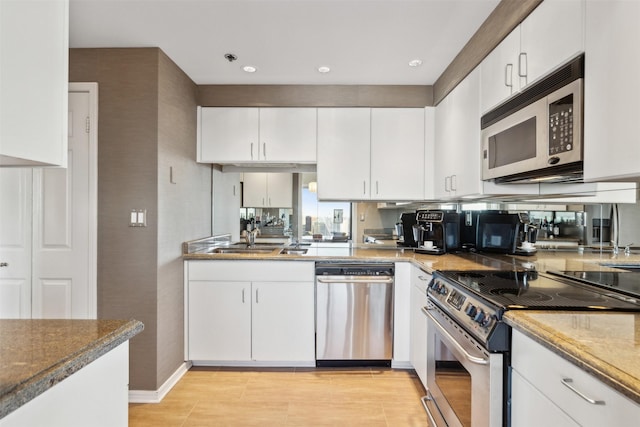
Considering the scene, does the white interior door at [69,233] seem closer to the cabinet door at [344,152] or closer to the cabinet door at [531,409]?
the cabinet door at [344,152]

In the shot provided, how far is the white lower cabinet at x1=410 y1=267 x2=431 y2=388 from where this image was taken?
91.4 inches

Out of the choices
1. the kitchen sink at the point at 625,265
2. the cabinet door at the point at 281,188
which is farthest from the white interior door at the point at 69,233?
the kitchen sink at the point at 625,265

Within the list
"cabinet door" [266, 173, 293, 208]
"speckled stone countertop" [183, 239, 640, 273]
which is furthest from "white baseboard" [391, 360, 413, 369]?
"cabinet door" [266, 173, 293, 208]

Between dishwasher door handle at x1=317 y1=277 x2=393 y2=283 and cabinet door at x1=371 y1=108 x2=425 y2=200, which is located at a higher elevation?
cabinet door at x1=371 y1=108 x2=425 y2=200

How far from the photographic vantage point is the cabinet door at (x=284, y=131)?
10.0 ft

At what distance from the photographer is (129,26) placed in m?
2.11

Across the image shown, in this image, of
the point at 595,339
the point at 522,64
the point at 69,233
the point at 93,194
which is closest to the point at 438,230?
the point at 522,64

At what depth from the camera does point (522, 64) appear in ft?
5.35

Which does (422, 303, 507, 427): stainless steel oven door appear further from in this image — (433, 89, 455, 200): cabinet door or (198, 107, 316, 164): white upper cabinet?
(198, 107, 316, 164): white upper cabinet

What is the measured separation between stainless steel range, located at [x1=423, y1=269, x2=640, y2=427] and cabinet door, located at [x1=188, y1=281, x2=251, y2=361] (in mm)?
1431

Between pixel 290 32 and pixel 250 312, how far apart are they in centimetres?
204

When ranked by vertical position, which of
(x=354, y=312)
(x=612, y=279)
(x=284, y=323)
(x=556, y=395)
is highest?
(x=612, y=279)

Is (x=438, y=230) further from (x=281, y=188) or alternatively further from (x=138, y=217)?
(x=138, y=217)

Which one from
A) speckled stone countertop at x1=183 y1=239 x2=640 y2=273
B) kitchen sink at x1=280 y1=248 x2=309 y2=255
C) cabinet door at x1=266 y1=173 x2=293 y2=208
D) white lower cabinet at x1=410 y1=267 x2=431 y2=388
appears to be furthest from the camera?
cabinet door at x1=266 y1=173 x2=293 y2=208
